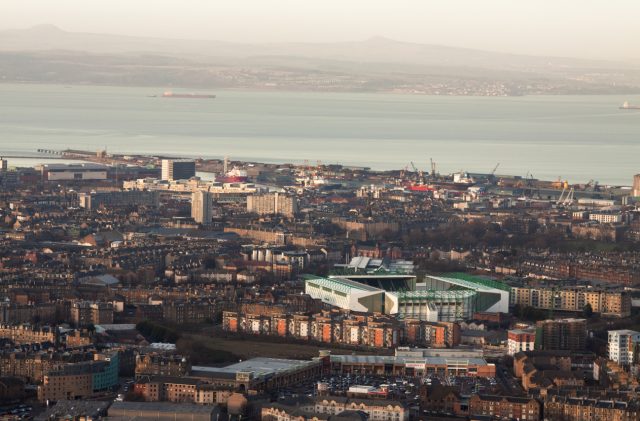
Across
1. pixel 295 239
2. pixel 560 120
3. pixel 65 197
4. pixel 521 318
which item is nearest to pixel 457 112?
pixel 560 120

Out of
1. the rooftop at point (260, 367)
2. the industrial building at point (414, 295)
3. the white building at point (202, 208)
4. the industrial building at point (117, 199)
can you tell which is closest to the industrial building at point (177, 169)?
the industrial building at point (117, 199)

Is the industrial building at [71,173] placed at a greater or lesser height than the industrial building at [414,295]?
lesser

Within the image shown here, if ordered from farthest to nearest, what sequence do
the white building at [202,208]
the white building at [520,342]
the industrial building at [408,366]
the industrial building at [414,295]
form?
1. the white building at [202,208]
2. the industrial building at [414,295]
3. the white building at [520,342]
4. the industrial building at [408,366]

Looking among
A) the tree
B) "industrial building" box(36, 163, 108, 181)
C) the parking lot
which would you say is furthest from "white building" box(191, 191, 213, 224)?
the parking lot

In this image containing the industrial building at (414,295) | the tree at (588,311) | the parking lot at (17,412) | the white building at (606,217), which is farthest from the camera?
the white building at (606,217)

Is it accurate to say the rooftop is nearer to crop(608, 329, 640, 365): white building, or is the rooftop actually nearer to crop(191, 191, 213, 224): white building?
crop(608, 329, 640, 365): white building

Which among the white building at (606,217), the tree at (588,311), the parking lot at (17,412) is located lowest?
the white building at (606,217)

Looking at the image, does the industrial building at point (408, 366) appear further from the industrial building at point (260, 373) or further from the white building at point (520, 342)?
the white building at point (520, 342)
